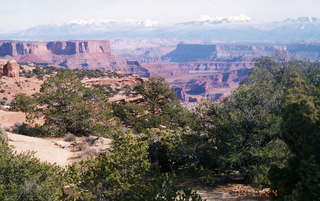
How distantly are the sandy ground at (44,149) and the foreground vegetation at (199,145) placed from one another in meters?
3.11

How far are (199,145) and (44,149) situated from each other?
13688mm

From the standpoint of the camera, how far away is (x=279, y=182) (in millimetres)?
12820

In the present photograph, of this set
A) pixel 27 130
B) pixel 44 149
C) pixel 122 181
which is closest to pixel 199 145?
pixel 122 181

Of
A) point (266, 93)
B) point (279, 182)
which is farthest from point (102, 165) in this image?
point (266, 93)

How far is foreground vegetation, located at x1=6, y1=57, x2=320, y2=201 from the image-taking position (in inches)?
462

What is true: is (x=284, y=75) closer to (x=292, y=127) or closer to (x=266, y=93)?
(x=266, y=93)

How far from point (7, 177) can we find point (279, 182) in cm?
919

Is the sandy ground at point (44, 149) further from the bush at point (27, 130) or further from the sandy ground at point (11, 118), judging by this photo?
the sandy ground at point (11, 118)

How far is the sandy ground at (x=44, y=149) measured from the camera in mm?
26791

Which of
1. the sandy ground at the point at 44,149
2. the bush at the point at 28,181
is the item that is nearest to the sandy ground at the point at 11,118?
the sandy ground at the point at 44,149

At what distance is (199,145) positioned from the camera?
19.9 meters

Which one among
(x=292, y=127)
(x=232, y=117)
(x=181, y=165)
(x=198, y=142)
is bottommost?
(x=181, y=165)

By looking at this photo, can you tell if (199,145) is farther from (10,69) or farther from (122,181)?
(10,69)

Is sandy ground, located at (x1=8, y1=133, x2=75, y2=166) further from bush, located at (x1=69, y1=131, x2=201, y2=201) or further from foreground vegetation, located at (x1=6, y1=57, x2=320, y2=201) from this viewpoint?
bush, located at (x1=69, y1=131, x2=201, y2=201)
